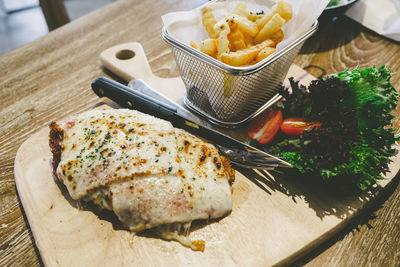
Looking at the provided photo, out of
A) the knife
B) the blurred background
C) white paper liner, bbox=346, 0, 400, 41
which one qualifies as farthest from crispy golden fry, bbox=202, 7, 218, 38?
the blurred background

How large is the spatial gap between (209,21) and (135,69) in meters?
0.86

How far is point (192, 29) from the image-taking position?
7.45ft

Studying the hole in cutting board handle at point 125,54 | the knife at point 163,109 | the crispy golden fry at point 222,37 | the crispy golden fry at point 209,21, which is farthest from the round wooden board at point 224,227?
the hole in cutting board handle at point 125,54

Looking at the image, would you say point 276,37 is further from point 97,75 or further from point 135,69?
point 97,75

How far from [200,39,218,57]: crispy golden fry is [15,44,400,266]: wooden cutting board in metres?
0.82

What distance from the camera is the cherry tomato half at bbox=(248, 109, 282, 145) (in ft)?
6.50

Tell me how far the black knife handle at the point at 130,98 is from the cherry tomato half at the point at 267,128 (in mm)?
579

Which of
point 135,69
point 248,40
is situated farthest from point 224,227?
point 135,69

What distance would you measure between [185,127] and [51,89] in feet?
4.58

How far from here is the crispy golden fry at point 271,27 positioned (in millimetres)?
1898

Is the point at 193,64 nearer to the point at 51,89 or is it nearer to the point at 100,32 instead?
the point at 51,89

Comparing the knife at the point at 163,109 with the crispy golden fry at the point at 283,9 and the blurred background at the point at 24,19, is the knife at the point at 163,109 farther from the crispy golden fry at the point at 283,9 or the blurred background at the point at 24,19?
the blurred background at the point at 24,19

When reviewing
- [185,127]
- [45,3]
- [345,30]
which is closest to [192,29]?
[185,127]

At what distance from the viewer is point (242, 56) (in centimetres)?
181
